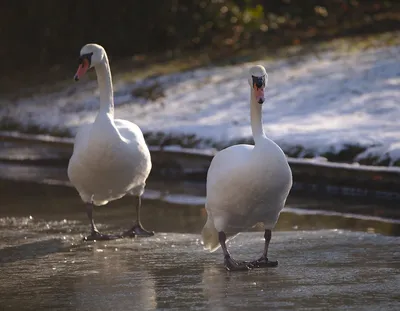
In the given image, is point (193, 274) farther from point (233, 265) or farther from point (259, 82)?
point (259, 82)

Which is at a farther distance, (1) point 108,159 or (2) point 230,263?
(1) point 108,159

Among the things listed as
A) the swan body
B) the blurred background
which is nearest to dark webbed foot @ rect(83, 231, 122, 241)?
the swan body

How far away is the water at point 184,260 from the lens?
277 inches

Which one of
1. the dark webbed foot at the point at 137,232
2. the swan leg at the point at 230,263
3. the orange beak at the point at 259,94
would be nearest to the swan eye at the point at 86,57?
the dark webbed foot at the point at 137,232

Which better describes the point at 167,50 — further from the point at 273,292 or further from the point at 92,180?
the point at 273,292

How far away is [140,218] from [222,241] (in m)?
3.02

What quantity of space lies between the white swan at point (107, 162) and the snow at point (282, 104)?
3132mm

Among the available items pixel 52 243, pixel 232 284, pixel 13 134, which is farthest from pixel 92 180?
pixel 13 134

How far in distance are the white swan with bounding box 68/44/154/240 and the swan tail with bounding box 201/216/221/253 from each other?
1.52 m

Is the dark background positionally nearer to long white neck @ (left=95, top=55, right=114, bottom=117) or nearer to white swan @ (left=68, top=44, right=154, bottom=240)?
→ long white neck @ (left=95, top=55, right=114, bottom=117)

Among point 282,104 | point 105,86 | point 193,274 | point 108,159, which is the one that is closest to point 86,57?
point 105,86

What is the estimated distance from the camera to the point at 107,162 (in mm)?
10070

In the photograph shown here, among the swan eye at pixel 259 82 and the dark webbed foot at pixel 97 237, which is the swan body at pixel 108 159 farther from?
the swan eye at pixel 259 82

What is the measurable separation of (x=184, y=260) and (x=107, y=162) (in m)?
1.77
